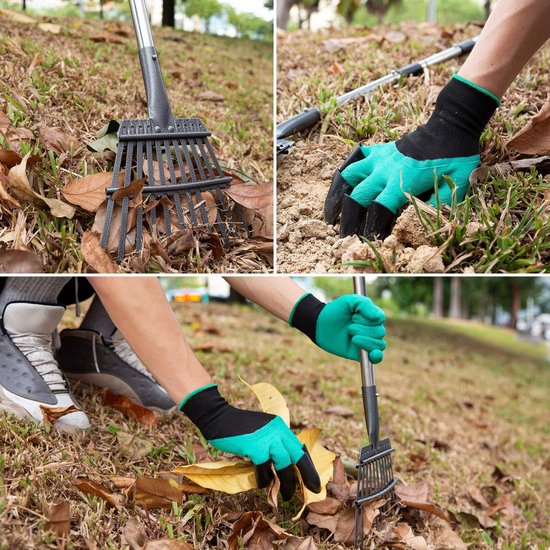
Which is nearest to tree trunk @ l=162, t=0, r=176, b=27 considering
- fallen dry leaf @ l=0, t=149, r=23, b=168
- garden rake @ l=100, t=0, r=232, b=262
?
garden rake @ l=100, t=0, r=232, b=262

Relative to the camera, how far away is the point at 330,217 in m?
1.95

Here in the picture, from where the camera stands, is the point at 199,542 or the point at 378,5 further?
the point at 378,5

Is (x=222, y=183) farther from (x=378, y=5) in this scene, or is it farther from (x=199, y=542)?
(x=378, y=5)

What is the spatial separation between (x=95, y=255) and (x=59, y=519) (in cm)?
76

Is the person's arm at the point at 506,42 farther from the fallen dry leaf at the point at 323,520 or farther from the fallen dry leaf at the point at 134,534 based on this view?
the fallen dry leaf at the point at 134,534

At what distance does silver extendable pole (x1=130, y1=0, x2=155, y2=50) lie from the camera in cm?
230

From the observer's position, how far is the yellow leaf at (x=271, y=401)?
159 centimetres

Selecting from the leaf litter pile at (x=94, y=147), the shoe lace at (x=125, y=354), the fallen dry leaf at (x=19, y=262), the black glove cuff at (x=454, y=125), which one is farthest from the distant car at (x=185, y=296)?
the black glove cuff at (x=454, y=125)

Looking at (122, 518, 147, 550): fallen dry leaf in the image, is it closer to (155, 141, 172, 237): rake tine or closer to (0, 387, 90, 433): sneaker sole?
(0, 387, 90, 433): sneaker sole

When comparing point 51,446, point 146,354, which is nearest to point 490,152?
point 146,354

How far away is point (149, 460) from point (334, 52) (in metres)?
2.62

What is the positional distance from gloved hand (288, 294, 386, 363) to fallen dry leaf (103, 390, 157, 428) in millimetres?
554

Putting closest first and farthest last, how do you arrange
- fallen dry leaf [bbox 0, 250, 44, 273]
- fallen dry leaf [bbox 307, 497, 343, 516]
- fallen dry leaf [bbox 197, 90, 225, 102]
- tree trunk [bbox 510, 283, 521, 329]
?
fallen dry leaf [bbox 307, 497, 343, 516] < fallen dry leaf [bbox 0, 250, 44, 273] < fallen dry leaf [bbox 197, 90, 225, 102] < tree trunk [bbox 510, 283, 521, 329]

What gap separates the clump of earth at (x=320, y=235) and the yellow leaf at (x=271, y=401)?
0.41 meters
